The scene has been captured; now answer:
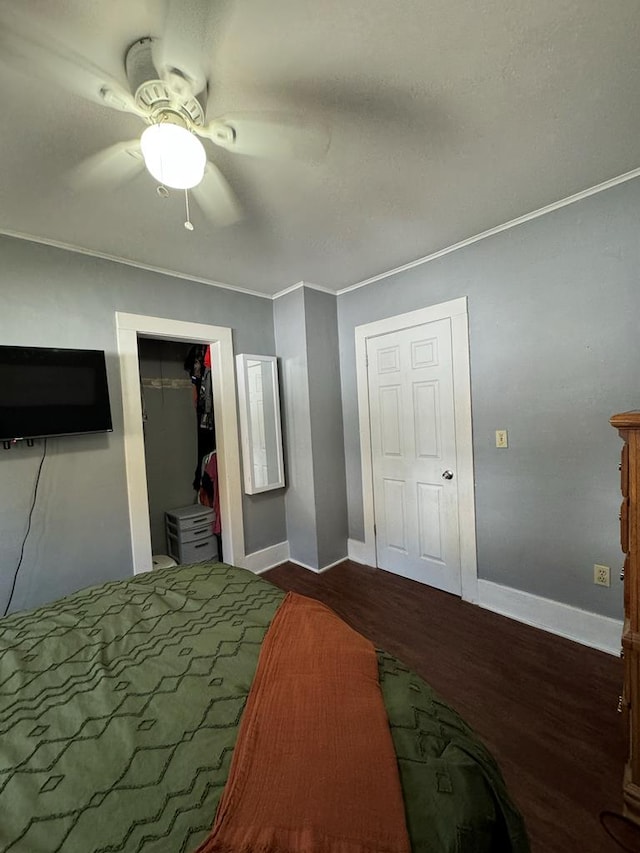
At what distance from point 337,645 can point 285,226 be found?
2.10 metres

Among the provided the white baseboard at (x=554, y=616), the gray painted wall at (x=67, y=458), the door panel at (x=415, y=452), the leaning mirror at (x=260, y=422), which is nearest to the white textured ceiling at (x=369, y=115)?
the gray painted wall at (x=67, y=458)

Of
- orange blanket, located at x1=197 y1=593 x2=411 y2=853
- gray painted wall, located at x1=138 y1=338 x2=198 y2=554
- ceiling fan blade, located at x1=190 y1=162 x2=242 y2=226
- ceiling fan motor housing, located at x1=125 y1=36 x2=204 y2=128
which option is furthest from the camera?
gray painted wall, located at x1=138 y1=338 x2=198 y2=554

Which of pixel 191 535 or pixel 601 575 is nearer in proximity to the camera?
pixel 601 575

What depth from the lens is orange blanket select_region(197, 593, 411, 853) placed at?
60 centimetres

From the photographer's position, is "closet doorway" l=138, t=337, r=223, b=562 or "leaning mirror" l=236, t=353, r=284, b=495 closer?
"leaning mirror" l=236, t=353, r=284, b=495

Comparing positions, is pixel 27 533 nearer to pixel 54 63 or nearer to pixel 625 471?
pixel 54 63

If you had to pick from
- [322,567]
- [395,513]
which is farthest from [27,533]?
[395,513]

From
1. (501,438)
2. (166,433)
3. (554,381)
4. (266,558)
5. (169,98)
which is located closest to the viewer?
(169,98)

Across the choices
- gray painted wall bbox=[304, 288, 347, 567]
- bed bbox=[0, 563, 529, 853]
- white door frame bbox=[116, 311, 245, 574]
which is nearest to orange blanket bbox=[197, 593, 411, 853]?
bed bbox=[0, 563, 529, 853]

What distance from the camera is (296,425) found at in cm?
312

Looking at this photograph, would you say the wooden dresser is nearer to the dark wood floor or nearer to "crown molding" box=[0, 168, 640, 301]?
the dark wood floor

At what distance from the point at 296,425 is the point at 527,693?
228 cm

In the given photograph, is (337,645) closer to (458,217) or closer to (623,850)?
(623,850)

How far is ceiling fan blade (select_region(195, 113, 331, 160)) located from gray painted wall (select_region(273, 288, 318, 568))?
59.8 inches
